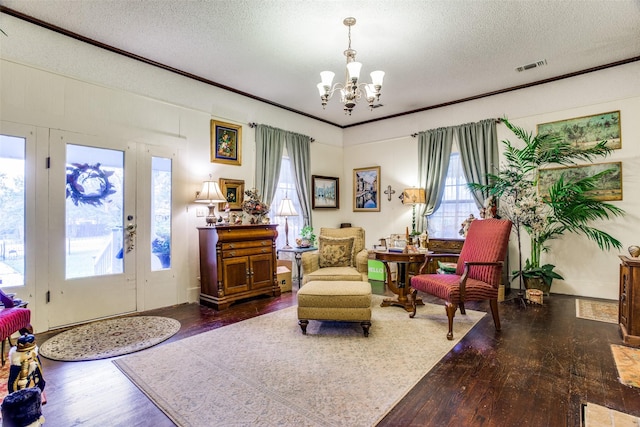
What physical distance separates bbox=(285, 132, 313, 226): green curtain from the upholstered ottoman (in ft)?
9.98

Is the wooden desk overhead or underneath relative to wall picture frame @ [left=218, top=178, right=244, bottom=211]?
underneath

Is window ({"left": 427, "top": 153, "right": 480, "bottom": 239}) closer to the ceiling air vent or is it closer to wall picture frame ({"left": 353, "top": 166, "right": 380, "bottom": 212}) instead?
wall picture frame ({"left": 353, "top": 166, "right": 380, "bottom": 212})

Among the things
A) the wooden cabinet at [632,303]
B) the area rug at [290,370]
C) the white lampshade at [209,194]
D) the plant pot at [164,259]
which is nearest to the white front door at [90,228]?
the plant pot at [164,259]

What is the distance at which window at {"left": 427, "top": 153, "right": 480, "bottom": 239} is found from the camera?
18.4 ft

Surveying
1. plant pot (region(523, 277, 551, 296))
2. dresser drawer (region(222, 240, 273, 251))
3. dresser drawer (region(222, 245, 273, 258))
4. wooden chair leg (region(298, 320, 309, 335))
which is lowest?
wooden chair leg (region(298, 320, 309, 335))

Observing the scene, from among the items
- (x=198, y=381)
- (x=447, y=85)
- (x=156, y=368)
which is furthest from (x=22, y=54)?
(x=447, y=85)

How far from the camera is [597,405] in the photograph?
1988 millimetres

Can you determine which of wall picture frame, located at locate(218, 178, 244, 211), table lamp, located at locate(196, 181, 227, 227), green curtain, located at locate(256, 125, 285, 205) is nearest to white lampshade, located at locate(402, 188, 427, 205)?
green curtain, located at locate(256, 125, 285, 205)

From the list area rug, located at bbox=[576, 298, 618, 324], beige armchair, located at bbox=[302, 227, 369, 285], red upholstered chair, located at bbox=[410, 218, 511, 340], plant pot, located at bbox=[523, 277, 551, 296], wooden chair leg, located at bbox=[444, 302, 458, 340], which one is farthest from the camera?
plant pot, located at bbox=[523, 277, 551, 296]

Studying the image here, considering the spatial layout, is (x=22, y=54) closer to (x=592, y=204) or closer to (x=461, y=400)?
(x=461, y=400)

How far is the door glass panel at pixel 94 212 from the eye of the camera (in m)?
3.51

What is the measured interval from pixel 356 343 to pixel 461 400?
1067 mm

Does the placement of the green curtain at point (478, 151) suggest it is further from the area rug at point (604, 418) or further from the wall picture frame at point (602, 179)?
the area rug at point (604, 418)

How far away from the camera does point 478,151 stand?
211 inches
